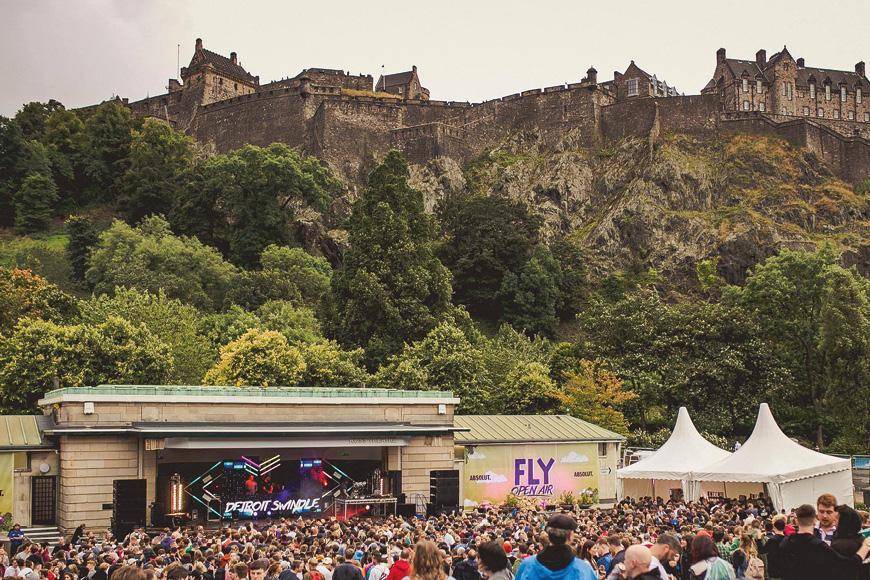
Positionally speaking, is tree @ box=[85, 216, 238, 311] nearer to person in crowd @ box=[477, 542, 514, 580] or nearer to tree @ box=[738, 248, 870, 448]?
tree @ box=[738, 248, 870, 448]

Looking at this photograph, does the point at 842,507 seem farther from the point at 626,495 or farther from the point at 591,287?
the point at 591,287

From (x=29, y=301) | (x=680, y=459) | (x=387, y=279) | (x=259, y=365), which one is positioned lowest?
(x=680, y=459)

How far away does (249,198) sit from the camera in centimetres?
8006

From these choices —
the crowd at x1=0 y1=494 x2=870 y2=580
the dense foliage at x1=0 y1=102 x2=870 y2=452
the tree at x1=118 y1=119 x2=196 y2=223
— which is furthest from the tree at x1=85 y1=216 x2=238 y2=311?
the crowd at x1=0 y1=494 x2=870 y2=580

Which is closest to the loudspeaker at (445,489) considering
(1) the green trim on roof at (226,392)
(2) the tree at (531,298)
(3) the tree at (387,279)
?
(1) the green trim on roof at (226,392)

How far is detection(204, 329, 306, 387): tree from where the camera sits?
4716 centimetres

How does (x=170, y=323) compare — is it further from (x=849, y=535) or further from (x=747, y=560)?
(x=849, y=535)

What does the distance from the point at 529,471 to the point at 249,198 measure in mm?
47286

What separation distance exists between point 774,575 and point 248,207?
7302cm

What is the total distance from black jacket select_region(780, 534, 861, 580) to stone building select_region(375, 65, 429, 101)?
102909mm

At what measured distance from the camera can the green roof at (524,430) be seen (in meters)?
38.1

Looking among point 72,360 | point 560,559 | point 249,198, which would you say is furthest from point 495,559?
point 249,198

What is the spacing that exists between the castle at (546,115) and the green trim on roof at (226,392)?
183 ft

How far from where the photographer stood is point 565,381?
55.3 metres
